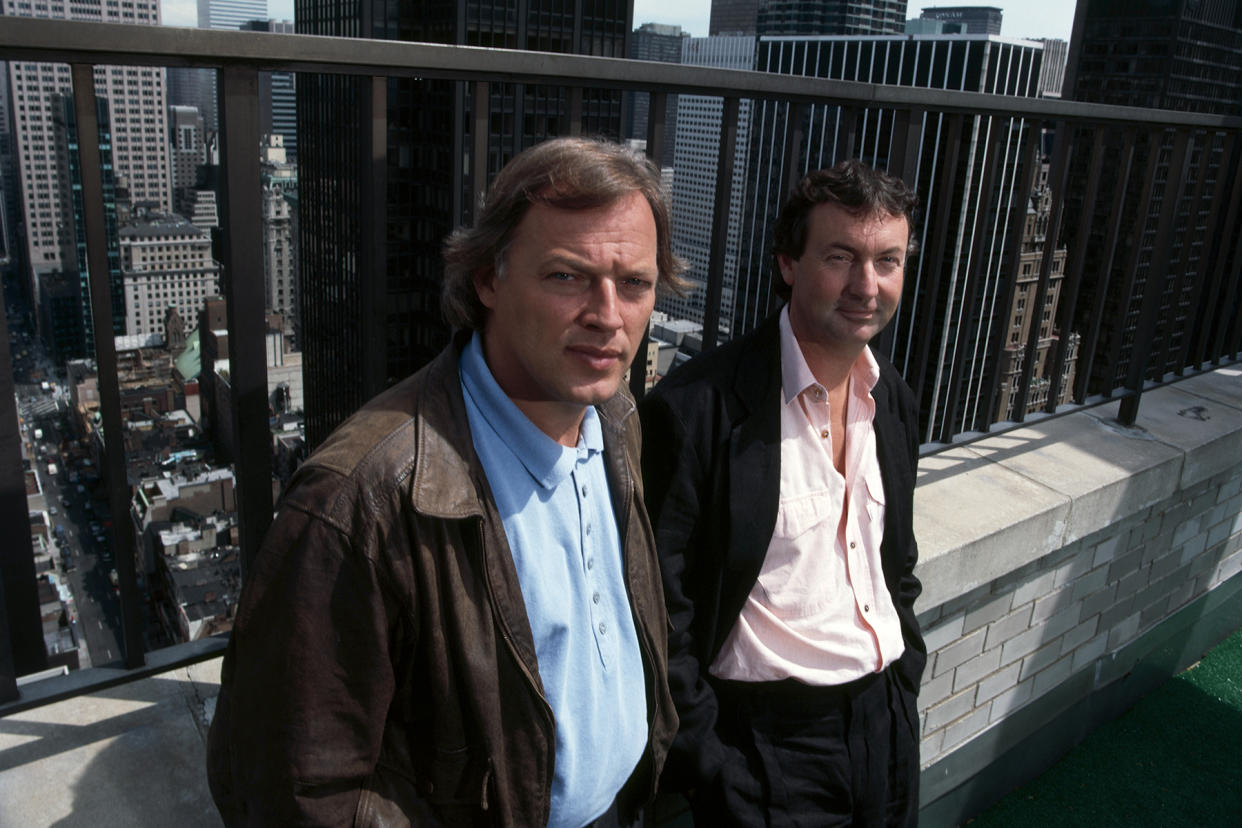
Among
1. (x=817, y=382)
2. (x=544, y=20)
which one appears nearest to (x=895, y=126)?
(x=817, y=382)

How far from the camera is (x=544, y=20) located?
127 feet

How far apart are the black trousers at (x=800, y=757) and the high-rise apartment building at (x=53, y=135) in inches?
3432

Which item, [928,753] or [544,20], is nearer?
[928,753]

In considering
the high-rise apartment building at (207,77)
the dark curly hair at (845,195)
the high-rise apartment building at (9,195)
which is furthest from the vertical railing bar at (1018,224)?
the high-rise apartment building at (9,195)

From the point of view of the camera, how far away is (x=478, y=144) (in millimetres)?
1836

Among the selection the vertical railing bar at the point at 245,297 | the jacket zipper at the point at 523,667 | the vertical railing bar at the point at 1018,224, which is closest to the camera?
the jacket zipper at the point at 523,667

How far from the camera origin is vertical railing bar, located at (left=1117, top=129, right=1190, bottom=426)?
345cm

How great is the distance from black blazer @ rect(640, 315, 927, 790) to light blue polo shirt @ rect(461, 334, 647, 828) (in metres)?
0.33

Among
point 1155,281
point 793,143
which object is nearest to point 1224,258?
point 1155,281

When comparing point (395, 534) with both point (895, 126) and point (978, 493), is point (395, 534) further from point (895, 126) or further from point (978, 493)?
point (978, 493)

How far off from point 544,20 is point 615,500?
40.7 metres

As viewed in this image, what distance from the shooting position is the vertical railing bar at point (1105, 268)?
3.15 m

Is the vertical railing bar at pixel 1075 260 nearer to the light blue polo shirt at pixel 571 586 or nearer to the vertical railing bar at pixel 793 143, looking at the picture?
the vertical railing bar at pixel 793 143

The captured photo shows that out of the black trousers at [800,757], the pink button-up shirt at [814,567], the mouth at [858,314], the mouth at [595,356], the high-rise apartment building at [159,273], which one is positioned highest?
the mouth at [595,356]
